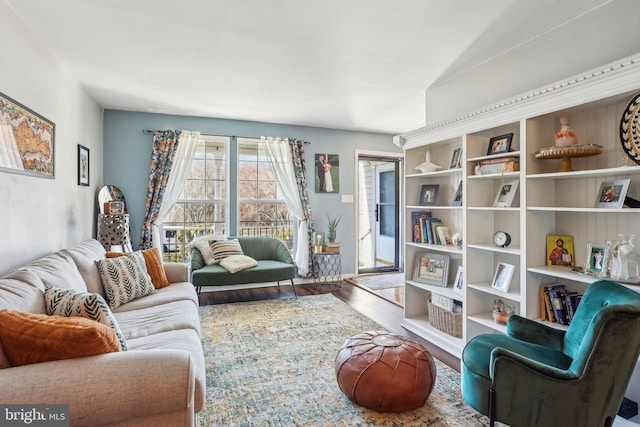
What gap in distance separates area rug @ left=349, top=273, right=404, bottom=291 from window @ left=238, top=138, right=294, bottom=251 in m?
1.49

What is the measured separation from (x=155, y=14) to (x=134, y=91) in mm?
1748

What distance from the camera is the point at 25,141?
2.29 metres

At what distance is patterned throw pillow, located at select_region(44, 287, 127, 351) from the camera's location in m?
1.59

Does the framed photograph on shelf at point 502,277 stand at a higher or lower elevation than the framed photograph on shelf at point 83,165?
lower

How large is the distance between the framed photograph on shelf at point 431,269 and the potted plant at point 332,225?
199 cm

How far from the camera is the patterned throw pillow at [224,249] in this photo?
13.9 ft

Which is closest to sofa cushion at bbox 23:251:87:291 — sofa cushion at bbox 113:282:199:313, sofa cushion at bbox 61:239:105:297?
sofa cushion at bbox 61:239:105:297

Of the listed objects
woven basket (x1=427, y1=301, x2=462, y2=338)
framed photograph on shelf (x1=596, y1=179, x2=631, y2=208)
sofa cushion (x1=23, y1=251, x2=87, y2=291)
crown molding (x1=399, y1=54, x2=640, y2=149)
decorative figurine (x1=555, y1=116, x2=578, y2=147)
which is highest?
crown molding (x1=399, y1=54, x2=640, y2=149)

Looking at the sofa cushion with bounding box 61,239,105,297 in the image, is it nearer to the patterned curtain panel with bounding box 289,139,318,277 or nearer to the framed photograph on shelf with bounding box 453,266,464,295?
the framed photograph on shelf with bounding box 453,266,464,295

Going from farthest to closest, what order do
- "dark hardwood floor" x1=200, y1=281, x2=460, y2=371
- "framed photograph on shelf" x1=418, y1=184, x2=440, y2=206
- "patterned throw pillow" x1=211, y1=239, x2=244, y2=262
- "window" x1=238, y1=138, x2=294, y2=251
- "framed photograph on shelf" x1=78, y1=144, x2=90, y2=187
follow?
"window" x1=238, y1=138, x2=294, y2=251, "patterned throw pillow" x1=211, y1=239, x2=244, y2=262, "dark hardwood floor" x1=200, y1=281, x2=460, y2=371, "framed photograph on shelf" x1=78, y1=144, x2=90, y2=187, "framed photograph on shelf" x1=418, y1=184, x2=440, y2=206

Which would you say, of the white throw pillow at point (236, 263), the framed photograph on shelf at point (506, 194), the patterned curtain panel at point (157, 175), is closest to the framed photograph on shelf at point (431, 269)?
the framed photograph on shelf at point (506, 194)

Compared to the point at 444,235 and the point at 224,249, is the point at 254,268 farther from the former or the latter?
the point at 444,235

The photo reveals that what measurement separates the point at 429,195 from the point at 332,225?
7.18 feet

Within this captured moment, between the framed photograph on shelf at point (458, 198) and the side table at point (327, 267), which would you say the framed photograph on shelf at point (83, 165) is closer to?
the side table at point (327, 267)
